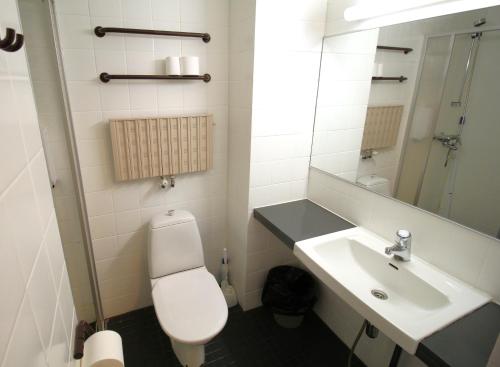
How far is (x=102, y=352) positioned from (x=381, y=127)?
1.57 m

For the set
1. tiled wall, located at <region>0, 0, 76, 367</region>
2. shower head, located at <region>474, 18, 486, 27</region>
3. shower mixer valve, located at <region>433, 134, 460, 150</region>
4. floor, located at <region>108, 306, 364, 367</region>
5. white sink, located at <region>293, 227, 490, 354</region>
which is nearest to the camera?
tiled wall, located at <region>0, 0, 76, 367</region>

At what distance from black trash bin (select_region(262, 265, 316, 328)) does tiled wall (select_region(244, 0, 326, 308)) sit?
0.50 ft

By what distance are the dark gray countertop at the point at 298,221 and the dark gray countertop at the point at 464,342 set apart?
69cm

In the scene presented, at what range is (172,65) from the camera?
163 centimetres

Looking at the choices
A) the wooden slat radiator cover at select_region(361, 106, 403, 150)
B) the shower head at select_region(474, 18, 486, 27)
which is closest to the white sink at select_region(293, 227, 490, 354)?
Answer: the wooden slat radiator cover at select_region(361, 106, 403, 150)

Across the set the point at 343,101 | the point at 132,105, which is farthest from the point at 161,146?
the point at 343,101

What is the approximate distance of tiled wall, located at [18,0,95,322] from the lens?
134cm

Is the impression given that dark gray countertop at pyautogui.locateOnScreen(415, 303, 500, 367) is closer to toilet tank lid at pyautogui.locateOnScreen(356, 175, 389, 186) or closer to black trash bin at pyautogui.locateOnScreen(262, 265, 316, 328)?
Answer: toilet tank lid at pyautogui.locateOnScreen(356, 175, 389, 186)

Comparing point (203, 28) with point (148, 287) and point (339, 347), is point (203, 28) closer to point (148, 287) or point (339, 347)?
point (148, 287)

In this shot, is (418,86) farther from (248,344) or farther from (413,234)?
(248,344)

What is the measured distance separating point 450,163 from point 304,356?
139 cm

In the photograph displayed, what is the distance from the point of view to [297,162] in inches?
76.4

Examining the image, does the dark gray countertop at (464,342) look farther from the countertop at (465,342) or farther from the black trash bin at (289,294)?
the black trash bin at (289,294)


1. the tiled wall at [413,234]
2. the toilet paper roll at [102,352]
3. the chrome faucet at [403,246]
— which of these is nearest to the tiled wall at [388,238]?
the tiled wall at [413,234]
